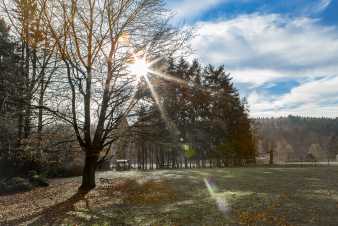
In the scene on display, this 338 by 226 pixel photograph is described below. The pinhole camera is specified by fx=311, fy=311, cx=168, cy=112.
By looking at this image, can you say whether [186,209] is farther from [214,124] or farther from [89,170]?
[214,124]

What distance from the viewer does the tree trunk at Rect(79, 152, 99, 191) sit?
526 inches

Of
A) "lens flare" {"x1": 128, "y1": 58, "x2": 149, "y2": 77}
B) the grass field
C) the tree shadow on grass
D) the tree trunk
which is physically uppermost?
"lens flare" {"x1": 128, "y1": 58, "x2": 149, "y2": 77}

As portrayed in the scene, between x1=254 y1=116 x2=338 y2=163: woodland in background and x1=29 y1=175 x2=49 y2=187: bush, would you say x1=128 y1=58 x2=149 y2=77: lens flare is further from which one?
x1=254 y1=116 x2=338 y2=163: woodland in background

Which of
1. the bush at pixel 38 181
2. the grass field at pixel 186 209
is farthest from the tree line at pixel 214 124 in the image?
the grass field at pixel 186 209

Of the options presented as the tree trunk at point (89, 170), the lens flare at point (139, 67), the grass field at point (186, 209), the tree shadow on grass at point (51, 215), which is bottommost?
the tree shadow on grass at point (51, 215)

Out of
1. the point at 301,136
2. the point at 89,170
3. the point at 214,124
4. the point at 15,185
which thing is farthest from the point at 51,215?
the point at 301,136

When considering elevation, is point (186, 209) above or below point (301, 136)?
below

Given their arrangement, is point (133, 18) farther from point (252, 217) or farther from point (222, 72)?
point (222, 72)

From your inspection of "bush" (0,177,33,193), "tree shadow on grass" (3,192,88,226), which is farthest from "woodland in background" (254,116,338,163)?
"tree shadow on grass" (3,192,88,226)

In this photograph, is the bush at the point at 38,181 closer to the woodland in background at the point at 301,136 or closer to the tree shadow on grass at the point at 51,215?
the tree shadow on grass at the point at 51,215

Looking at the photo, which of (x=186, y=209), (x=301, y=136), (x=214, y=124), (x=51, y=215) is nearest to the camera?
(x=186, y=209)

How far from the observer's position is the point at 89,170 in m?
13.6

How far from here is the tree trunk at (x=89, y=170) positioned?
13.4m

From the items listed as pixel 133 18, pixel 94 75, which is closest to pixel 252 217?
pixel 94 75
